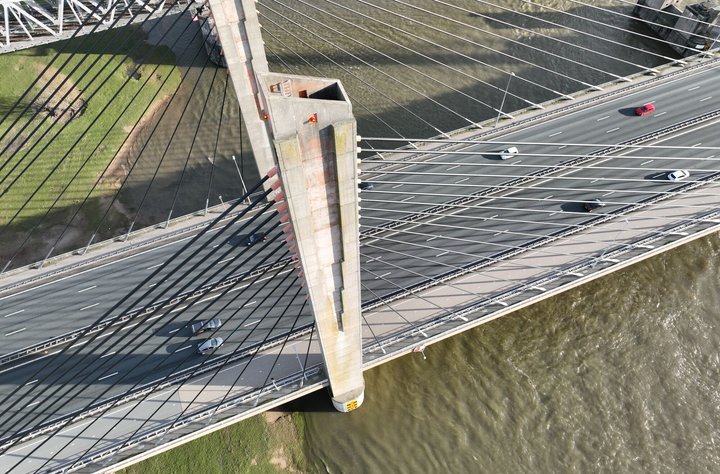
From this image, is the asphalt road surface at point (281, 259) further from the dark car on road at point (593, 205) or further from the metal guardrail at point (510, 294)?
the metal guardrail at point (510, 294)

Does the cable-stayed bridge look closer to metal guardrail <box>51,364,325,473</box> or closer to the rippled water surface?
metal guardrail <box>51,364,325,473</box>

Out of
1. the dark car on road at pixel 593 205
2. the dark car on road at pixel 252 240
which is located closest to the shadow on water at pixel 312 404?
the dark car on road at pixel 252 240

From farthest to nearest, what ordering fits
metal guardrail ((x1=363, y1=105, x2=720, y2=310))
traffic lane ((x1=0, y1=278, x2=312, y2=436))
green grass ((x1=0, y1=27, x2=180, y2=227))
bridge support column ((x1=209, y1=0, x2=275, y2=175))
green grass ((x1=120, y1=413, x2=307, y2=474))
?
1. green grass ((x1=0, y1=27, x2=180, y2=227))
2. metal guardrail ((x1=363, y1=105, x2=720, y2=310))
3. green grass ((x1=120, y1=413, x2=307, y2=474))
4. traffic lane ((x1=0, y1=278, x2=312, y2=436))
5. bridge support column ((x1=209, y1=0, x2=275, y2=175))

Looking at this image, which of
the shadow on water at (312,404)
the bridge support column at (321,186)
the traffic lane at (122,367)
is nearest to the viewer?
the bridge support column at (321,186)

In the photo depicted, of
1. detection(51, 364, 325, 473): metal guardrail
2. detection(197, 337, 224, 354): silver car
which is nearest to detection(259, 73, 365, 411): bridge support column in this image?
detection(51, 364, 325, 473): metal guardrail

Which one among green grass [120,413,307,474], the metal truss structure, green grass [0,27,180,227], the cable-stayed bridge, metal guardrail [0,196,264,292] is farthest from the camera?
green grass [0,27,180,227]
